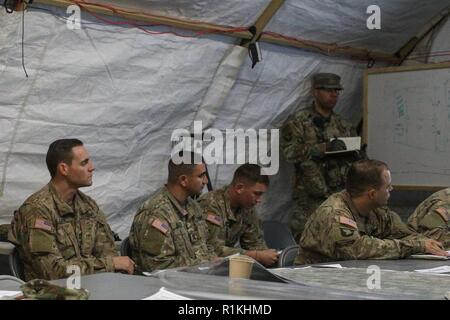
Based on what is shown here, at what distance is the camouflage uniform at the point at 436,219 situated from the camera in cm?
427

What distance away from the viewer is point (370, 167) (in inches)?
159

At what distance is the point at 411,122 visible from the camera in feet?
20.4

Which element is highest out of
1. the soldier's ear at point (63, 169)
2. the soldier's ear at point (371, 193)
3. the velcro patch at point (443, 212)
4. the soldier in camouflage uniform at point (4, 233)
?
the soldier's ear at point (63, 169)

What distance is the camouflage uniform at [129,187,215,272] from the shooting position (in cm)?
384

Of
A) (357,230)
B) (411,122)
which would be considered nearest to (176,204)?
(357,230)

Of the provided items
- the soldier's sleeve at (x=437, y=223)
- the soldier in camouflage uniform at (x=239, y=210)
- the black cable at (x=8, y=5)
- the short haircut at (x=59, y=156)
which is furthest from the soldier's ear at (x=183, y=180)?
the soldier's sleeve at (x=437, y=223)

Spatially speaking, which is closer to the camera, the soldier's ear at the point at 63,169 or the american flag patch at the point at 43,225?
the american flag patch at the point at 43,225

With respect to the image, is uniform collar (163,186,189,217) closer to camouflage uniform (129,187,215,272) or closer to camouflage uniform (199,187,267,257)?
camouflage uniform (129,187,215,272)

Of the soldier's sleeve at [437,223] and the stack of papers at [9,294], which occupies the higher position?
the soldier's sleeve at [437,223]

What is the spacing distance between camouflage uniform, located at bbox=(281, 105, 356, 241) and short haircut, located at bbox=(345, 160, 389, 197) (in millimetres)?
1849

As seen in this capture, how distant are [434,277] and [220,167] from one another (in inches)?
107

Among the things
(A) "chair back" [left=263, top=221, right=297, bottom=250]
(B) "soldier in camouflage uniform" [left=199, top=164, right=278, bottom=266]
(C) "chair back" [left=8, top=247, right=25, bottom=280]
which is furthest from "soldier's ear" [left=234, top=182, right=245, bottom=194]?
(C) "chair back" [left=8, top=247, right=25, bottom=280]

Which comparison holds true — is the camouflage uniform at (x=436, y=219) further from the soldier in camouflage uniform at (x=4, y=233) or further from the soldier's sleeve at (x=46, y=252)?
the soldier in camouflage uniform at (x=4, y=233)

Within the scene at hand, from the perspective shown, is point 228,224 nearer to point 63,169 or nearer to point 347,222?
point 347,222
